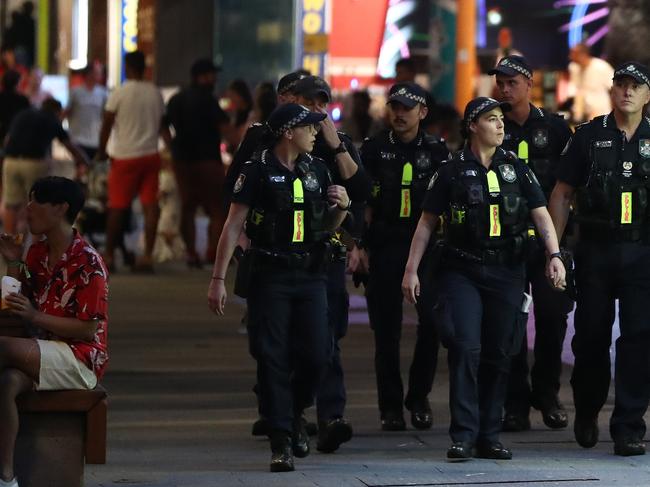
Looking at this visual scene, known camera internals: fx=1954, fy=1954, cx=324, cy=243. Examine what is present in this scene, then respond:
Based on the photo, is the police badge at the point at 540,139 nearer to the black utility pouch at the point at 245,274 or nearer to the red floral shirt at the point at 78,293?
the black utility pouch at the point at 245,274

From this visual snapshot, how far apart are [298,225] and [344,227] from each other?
508 millimetres

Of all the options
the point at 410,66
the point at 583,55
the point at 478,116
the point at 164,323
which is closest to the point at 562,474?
the point at 478,116

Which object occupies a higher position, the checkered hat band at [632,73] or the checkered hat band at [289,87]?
the checkered hat band at [632,73]

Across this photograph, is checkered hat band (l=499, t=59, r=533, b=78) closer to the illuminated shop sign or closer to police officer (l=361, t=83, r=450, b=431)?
police officer (l=361, t=83, r=450, b=431)

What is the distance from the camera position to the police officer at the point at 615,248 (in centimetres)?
928

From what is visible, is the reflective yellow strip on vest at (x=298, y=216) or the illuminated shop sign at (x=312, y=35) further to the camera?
the illuminated shop sign at (x=312, y=35)

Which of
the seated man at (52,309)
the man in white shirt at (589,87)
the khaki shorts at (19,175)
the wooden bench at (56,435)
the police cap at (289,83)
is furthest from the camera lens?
the man in white shirt at (589,87)

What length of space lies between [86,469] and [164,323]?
6.14m

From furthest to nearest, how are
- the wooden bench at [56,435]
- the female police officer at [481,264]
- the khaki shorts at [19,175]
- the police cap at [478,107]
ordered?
the khaki shorts at [19,175] → the police cap at [478,107] → the female police officer at [481,264] → the wooden bench at [56,435]

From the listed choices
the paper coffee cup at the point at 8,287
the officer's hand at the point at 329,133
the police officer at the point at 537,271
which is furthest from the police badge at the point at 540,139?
the paper coffee cup at the point at 8,287

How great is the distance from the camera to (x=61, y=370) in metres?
7.96

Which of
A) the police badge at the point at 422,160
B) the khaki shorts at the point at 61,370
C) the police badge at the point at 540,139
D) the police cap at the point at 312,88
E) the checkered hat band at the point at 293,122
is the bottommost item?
the khaki shorts at the point at 61,370

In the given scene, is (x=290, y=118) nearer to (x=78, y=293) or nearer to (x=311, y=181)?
(x=311, y=181)

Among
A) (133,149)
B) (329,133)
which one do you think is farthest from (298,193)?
(133,149)
